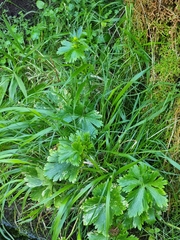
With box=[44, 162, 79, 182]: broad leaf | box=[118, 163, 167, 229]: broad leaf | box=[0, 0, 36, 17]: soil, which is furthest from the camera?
box=[0, 0, 36, 17]: soil

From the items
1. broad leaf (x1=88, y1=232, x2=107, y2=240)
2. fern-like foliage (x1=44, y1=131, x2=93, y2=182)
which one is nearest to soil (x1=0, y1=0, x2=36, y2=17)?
fern-like foliage (x1=44, y1=131, x2=93, y2=182)

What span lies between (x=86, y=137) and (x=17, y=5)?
1.58 meters

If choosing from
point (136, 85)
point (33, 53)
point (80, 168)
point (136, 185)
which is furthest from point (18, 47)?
point (136, 185)

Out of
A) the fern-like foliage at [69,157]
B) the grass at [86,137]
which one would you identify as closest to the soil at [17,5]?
the grass at [86,137]

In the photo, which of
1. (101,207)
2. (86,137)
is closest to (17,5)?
(86,137)

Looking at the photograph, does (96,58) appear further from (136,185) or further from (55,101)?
(136,185)

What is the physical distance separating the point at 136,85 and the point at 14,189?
0.83 metres

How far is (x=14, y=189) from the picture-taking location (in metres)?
2.01

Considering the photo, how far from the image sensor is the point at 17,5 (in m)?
3.08

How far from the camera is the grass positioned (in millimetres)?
1955

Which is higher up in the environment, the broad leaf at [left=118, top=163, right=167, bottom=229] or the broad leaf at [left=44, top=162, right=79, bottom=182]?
the broad leaf at [left=44, top=162, right=79, bottom=182]

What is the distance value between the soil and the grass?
0.81 meters

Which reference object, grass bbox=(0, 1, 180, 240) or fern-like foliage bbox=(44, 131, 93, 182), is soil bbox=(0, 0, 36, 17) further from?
fern-like foliage bbox=(44, 131, 93, 182)

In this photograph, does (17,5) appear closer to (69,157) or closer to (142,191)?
(69,157)
